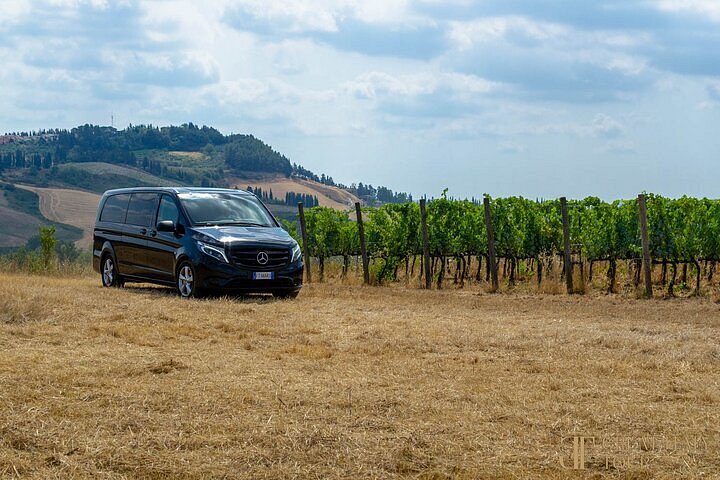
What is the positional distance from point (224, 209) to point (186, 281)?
1763 mm

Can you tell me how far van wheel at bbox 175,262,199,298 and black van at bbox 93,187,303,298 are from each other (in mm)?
17

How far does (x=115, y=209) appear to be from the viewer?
61.6ft

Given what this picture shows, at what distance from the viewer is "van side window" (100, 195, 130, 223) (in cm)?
1845

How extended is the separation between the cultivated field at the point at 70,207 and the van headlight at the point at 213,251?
123973 mm

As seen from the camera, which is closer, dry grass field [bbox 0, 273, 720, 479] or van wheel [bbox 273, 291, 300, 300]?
dry grass field [bbox 0, 273, 720, 479]

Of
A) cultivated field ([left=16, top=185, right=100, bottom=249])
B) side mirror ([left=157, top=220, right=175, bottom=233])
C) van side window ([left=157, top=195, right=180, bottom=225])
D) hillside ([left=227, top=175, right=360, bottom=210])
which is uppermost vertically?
hillside ([left=227, top=175, right=360, bottom=210])

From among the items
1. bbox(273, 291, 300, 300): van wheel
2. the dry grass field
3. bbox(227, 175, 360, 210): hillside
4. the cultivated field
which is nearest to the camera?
the dry grass field

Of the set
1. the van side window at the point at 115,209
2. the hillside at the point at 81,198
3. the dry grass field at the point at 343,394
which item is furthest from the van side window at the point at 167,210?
the hillside at the point at 81,198

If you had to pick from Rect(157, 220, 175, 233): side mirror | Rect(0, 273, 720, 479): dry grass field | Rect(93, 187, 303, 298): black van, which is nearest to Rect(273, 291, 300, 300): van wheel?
Rect(93, 187, 303, 298): black van

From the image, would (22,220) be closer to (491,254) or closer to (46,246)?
(46,246)

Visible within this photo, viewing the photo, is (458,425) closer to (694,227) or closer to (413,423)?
(413,423)

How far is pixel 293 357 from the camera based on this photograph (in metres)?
9.83

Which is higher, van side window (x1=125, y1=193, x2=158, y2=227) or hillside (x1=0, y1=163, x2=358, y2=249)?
hillside (x1=0, y1=163, x2=358, y2=249)

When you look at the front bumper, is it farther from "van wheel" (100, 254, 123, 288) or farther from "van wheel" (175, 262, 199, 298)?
"van wheel" (100, 254, 123, 288)
